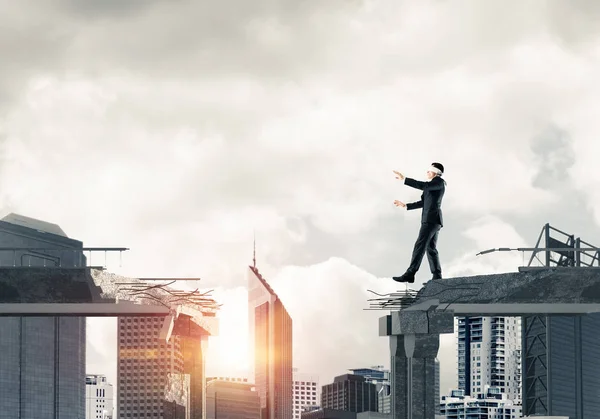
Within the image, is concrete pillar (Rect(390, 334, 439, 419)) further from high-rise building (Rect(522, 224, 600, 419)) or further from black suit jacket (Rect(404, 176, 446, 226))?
high-rise building (Rect(522, 224, 600, 419))

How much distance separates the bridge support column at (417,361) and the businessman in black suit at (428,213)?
1202 millimetres

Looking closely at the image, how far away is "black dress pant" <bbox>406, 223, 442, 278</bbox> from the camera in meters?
29.6

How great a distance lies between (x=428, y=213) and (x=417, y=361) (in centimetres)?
368

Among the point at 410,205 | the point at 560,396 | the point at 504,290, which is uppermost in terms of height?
the point at 410,205

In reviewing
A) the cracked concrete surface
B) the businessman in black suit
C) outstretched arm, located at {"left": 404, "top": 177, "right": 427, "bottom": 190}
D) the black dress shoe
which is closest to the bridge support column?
the cracked concrete surface

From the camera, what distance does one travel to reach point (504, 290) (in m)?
29.7

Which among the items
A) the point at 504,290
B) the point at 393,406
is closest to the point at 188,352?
the point at 393,406

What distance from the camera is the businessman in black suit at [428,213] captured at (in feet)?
97.2

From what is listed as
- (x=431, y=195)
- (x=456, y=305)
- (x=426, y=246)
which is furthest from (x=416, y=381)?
(x=431, y=195)

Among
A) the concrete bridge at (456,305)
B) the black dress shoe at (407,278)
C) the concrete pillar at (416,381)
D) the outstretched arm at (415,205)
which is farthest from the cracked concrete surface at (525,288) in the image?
the outstretched arm at (415,205)

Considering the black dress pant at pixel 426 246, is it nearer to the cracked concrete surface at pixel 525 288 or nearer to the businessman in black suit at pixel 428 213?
the businessman in black suit at pixel 428 213

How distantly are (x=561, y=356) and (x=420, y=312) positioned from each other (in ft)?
204

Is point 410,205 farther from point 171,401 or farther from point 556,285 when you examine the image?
point 171,401

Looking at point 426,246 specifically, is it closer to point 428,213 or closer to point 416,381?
point 428,213
